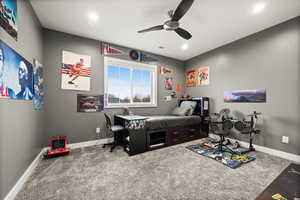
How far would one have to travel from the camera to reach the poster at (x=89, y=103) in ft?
10.0

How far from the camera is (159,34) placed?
2.99 m

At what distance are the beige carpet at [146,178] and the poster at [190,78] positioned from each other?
2885 mm

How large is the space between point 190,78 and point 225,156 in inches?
120

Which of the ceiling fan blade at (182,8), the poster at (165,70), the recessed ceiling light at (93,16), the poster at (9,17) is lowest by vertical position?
the poster at (9,17)

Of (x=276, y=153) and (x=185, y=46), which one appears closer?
(x=276, y=153)

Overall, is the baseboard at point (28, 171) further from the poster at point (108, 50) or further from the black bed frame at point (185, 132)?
the poster at point (108, 50)

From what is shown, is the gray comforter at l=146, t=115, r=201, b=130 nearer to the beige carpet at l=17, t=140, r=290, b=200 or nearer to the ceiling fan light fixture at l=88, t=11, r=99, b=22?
the beige carpet at l=17, t=140, r=290, b=200

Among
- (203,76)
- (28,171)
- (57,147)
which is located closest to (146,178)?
(28,171)

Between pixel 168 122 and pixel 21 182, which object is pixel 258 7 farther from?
pixel 21 182

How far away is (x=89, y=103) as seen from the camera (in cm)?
315

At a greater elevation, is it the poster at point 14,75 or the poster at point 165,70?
the poster at point 165,70

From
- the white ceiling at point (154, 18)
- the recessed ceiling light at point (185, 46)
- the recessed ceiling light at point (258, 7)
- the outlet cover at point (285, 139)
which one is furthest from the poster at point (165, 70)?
the outlet cover at point (285, 139)

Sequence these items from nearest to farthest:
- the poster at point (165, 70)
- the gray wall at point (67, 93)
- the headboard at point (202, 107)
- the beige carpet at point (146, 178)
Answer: the beige carpet at point (146, 178), the gray wall at point (67, 93), the headboard at point (202, 107), the poster at point (165, 70)

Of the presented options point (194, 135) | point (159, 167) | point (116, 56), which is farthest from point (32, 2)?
point (194, 135)
